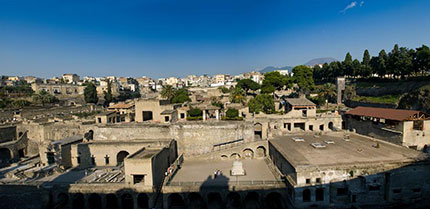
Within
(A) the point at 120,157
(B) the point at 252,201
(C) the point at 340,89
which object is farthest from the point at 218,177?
(C) the point at 340,89

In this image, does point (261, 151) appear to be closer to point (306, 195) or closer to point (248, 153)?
point (248, 153)

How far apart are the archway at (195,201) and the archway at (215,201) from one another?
788 millimetres

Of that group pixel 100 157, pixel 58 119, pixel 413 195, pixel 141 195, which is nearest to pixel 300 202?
pixel 413 195

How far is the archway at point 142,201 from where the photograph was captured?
20.5 meters

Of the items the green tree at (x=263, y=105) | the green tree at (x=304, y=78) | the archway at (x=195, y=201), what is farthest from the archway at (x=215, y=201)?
the green tree at (x=304, y=78)

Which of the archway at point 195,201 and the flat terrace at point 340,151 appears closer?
the flat terrace at point 340,151

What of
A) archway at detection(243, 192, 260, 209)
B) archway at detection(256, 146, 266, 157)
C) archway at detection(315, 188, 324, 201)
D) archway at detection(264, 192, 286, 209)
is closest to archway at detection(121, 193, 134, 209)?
archway at detection(243, 192, 260, 209)

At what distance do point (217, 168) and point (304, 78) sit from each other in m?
37.7

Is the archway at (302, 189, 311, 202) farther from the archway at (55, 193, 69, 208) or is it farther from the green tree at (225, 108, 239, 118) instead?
the archway at (55, 193, 69, 208)

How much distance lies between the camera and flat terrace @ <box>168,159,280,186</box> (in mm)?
20969

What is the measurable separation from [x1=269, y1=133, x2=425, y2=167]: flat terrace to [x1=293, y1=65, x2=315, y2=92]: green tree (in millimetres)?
24765

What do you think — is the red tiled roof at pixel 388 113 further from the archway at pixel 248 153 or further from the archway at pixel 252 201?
the archway at pixel 252 201

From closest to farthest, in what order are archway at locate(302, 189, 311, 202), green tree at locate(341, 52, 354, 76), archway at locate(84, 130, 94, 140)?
archway at locate(302, 189, 311, 202) < archway at locate(84, 130, 94, 140) < green tree at locate(341, 52, 354, 76)

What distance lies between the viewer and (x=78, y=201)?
73.7 feet
